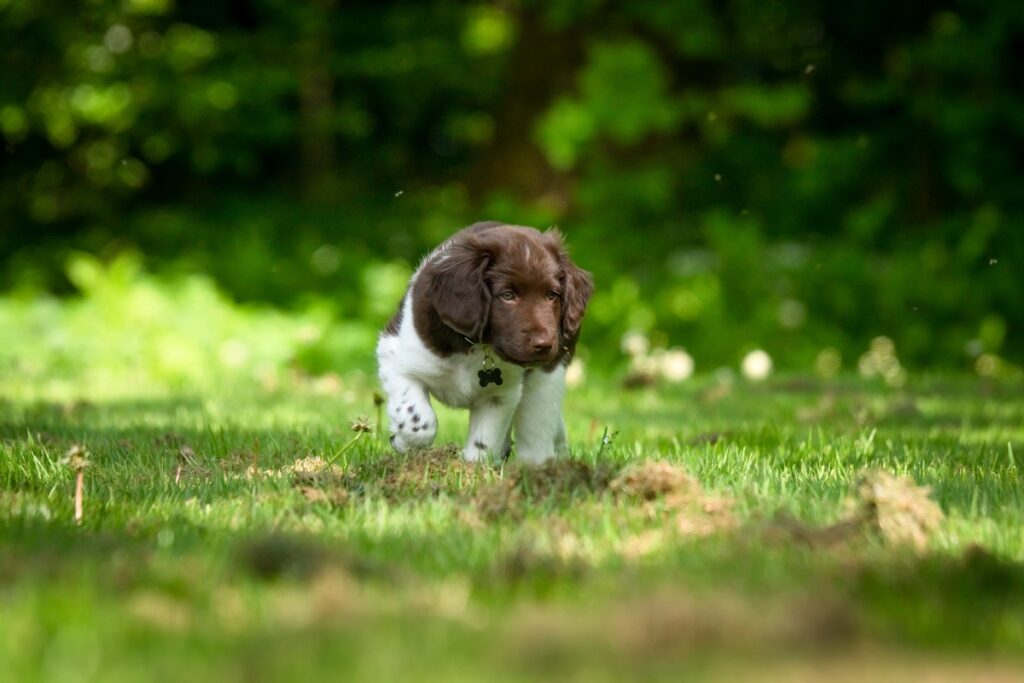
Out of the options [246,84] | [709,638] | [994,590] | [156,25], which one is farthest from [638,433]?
[156,25]

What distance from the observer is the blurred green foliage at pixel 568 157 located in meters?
11.1

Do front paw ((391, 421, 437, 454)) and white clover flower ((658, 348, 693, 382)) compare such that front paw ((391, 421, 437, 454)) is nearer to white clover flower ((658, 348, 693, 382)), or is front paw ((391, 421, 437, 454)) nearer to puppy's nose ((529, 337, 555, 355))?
puppy's nose ((529, 337, 555, 355))

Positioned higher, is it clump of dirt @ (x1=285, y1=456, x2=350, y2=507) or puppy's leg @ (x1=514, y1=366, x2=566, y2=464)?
puppy's leg @ (x1=514, y1=366, x2=566, y2=464)

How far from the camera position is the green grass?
234cm

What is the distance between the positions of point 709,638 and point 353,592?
2.41 ft

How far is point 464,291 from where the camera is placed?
466cm

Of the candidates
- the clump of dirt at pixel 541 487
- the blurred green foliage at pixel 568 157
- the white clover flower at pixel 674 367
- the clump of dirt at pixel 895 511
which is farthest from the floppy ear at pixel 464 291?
the blurred green foliage at pixel 568 157

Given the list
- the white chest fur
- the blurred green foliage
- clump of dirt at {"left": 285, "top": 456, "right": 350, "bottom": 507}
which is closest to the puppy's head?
the white chest fur

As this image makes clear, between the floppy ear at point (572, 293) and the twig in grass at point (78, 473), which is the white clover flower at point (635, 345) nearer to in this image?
the floppy ear at point (572, 293)

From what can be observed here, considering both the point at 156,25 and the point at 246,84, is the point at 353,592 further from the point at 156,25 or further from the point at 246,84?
the point at 156,25

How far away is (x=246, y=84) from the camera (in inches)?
626

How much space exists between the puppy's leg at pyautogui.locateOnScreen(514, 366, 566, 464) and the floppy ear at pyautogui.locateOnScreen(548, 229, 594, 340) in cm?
26

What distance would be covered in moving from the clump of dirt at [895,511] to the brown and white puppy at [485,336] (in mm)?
1345

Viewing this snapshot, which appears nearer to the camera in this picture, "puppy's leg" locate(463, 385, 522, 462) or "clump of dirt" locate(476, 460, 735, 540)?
"clump of dirt" locate(476, 460, 735, 540)
